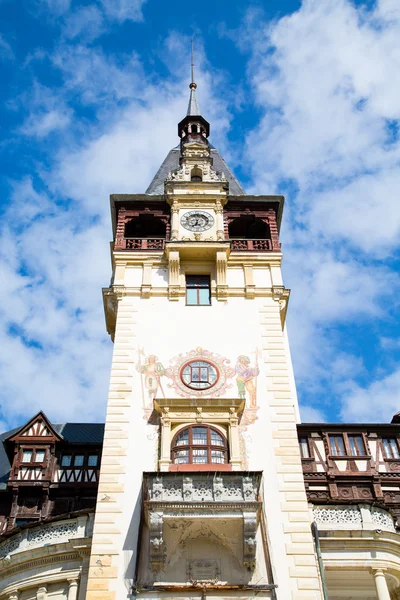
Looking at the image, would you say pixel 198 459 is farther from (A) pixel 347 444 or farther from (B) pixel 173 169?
(B) pixel 173 169

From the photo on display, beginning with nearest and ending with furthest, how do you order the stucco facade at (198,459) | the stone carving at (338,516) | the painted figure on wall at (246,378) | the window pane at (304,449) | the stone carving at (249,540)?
1. the stone carving at (249,540)
2. the stucco facade at (198,459)
3. the stone carving at (338,516)
4. the painted figure on wall at (246,378)
5. the window pane at (304,449)

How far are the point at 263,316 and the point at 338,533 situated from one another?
8563 mm

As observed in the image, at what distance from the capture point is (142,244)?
2758cm

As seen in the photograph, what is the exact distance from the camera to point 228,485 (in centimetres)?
1864

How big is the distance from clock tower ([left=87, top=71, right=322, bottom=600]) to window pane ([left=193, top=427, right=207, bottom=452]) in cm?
4

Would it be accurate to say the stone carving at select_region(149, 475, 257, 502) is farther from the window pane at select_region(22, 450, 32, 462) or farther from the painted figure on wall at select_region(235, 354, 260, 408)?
the window pane at select_region(22, 450, 32, 462)

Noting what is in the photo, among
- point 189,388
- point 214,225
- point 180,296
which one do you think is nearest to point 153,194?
point 214,225

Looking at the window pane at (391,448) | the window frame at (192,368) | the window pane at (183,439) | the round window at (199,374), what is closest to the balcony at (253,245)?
the window frame at (192,368)

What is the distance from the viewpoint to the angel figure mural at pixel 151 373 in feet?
72.3

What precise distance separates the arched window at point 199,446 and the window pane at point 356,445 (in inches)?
281

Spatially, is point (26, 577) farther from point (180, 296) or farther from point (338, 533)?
point (180, 296)

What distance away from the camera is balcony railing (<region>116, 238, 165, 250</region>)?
1080 inches

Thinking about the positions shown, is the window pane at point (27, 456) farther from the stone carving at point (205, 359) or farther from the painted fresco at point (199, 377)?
the stone carving at point (205, 359)

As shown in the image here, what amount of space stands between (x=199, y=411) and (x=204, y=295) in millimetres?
6025
